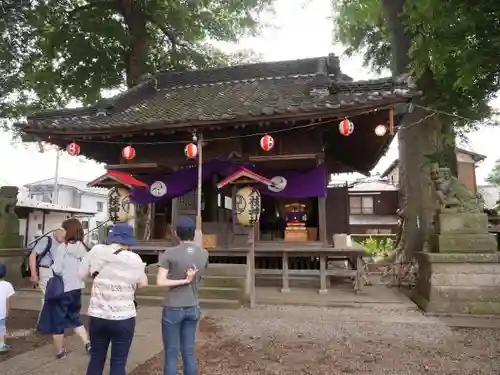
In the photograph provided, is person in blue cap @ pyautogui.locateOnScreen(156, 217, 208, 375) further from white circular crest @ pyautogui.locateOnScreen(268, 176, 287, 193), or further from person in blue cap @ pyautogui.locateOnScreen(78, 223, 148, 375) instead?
white circular crest @ pyautogui.locateOnScreen(268, 176, 287, 193)

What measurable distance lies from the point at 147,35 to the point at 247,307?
14.9 meters

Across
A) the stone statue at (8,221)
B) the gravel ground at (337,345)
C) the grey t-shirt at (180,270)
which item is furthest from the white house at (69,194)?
the grey t-shirt at (180,270)

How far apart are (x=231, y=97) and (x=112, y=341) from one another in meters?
9.23

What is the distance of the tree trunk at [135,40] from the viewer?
55.2 ft

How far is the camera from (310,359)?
4934mm

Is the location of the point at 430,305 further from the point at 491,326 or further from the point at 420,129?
the point at 420,129

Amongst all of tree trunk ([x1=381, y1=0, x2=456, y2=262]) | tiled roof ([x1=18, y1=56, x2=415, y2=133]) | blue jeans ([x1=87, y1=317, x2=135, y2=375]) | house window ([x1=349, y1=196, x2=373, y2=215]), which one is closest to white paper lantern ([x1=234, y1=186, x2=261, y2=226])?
tiled roof ([x1=18, y1=56, x2=415, y2=133])

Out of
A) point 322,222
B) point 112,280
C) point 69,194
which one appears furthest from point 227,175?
point 69,194

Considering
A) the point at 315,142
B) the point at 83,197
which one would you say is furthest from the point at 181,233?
the point at 83,197

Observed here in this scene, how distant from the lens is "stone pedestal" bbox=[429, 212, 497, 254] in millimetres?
7551

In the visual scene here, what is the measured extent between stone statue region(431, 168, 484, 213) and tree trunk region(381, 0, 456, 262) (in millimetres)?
4543

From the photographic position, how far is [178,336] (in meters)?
3.59

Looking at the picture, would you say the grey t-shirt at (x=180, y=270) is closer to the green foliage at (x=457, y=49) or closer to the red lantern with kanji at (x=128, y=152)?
the green foliage at (x=457, y=49)

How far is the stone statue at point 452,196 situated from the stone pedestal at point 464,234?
5.7 inches
